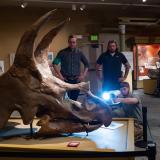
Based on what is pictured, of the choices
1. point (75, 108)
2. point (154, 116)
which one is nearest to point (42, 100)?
point (75, 108)

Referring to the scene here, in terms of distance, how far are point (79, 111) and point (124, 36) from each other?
10713mm

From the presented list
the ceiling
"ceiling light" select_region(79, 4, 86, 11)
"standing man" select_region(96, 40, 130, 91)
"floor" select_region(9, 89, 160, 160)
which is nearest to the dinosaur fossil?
"floor" select_region(9, 89, 160, 160)

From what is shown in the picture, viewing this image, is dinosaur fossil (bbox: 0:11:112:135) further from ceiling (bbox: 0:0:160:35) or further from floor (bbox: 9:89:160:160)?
ceiling (bbox: 0:0:160:35)

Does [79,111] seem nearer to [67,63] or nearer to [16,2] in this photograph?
[67,63]

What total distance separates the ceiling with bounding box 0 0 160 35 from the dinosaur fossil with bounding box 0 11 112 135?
884 centimetres

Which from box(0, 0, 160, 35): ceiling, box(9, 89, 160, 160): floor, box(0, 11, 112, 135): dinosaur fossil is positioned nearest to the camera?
box(0, 11, 112, 135): dinosaur fossil

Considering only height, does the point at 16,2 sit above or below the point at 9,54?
above

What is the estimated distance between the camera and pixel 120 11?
12977 mm

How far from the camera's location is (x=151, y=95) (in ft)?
40.2

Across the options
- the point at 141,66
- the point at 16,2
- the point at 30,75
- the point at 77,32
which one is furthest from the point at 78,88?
the point at 141,66

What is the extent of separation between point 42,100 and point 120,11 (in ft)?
36.0

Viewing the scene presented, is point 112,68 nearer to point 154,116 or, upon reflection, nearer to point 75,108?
point 154,116

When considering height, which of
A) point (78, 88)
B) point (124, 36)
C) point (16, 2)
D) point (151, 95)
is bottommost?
point (151, 95)

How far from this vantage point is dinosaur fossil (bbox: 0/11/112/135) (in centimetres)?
245
